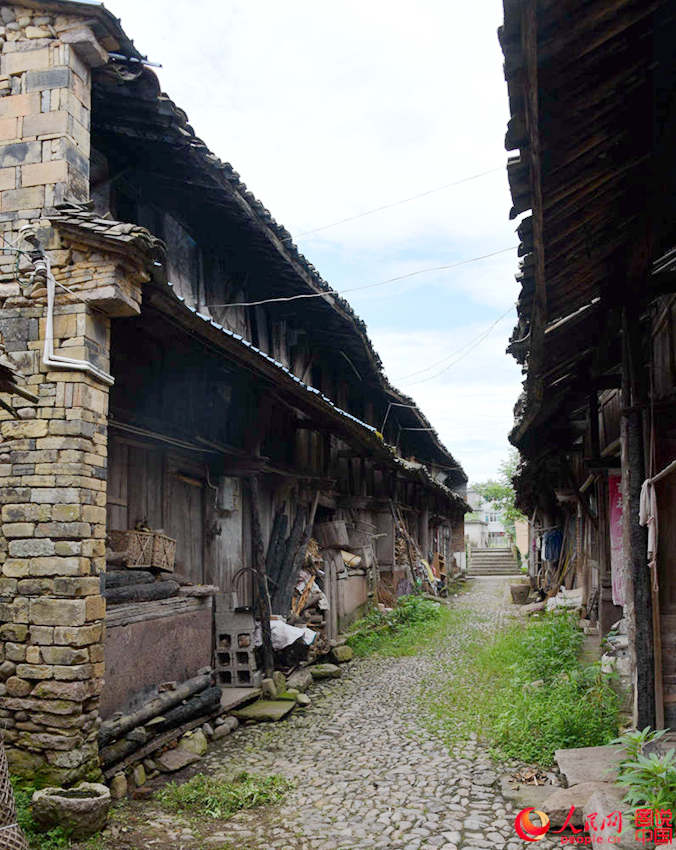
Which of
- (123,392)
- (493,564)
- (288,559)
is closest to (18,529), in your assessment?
(123,392)

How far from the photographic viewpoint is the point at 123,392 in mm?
6984

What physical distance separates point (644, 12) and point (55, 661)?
541 cm

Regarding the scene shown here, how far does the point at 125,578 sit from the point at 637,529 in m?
4.42

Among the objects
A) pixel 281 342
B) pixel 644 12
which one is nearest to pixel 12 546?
pixel 644 12

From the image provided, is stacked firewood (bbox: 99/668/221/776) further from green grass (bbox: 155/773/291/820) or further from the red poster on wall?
the red poster on wall

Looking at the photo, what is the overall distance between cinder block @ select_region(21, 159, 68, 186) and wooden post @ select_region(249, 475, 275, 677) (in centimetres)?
447

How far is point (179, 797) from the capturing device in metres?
5.61

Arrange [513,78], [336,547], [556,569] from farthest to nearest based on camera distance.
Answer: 1. [556,569]
2. [336,547]
3. [513,78]

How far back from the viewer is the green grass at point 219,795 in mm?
5434

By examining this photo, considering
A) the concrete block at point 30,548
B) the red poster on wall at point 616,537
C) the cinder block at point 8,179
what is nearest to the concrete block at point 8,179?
the cinder block at point 8,179

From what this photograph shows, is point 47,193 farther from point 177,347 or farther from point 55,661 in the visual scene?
point 55,661

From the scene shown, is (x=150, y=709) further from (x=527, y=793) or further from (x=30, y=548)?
(x=527, y=793)

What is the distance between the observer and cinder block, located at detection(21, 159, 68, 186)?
585 centimetres

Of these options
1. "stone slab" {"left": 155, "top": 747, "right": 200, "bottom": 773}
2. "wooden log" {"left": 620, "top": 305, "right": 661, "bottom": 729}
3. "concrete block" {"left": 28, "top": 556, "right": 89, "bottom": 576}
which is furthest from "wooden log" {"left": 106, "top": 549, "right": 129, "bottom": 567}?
"wooden log" {"left": 620, "top": 305, "right": 661, "bottom": 729}
